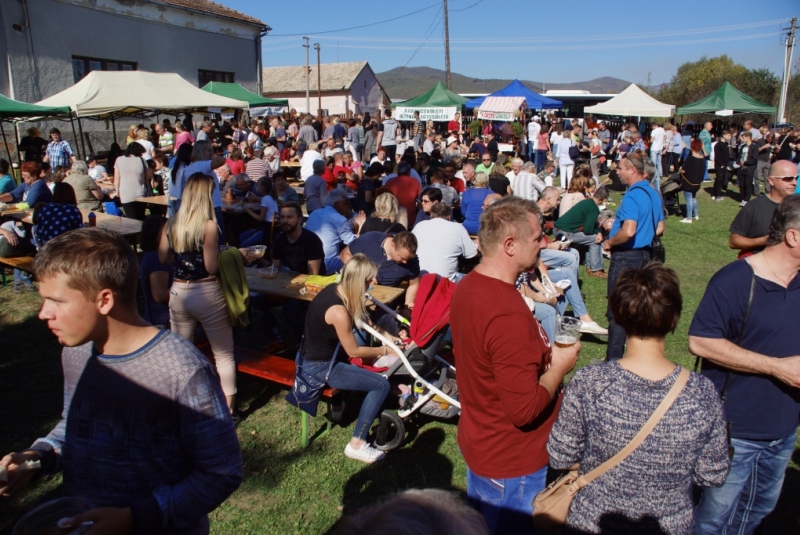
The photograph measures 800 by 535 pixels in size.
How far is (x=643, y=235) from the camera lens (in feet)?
15.2

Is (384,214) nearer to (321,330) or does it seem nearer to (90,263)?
(321,330)

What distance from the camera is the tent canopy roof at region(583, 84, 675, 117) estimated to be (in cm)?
1972

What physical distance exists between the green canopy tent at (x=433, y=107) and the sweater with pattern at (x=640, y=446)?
Answer: 19.6 metres

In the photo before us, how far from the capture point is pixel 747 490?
2543mm

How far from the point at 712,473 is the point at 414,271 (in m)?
3.62

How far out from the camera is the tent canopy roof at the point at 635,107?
776 inches

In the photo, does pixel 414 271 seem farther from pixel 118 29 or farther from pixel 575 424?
pixel 118 29

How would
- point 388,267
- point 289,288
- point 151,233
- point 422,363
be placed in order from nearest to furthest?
point 422,363 → point 151,233 → point 289,288 → point 388,267

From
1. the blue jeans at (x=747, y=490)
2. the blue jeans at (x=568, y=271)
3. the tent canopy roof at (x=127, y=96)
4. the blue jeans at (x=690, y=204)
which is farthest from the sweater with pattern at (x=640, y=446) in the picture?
the blue jeans at (x=690, y=204)

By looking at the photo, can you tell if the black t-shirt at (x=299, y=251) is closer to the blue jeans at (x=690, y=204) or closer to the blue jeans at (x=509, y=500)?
the blue jeans at (x=509, y=500)

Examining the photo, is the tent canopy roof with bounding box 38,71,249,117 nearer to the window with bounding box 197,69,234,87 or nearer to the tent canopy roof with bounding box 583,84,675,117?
the window with bounding box 197,69,234,87

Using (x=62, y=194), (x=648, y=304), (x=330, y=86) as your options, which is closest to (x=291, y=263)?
(x=62, y=194)

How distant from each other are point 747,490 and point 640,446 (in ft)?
3.72

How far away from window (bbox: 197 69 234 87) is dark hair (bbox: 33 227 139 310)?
78.0 feet
